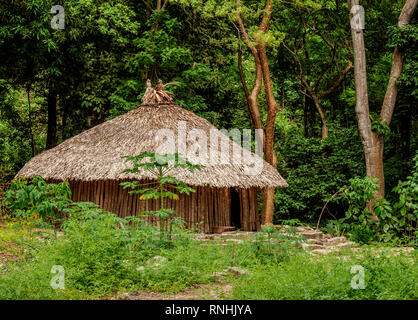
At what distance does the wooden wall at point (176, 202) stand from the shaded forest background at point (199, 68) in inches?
129

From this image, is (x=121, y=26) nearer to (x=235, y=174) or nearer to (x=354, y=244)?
(x=235, y=174)

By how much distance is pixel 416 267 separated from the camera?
494cm

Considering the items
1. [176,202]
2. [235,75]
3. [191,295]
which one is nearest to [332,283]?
[191,295]

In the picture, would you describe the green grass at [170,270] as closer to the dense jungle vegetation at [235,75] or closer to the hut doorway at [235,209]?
the dense jungle vegetation at [235,75]

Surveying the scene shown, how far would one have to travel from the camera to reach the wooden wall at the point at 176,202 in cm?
1064

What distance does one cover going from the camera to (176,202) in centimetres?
1062

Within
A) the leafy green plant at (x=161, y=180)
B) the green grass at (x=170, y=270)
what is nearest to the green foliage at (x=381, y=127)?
the green grass at (x=170, y=270)

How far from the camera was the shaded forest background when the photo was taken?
12914 millimetres

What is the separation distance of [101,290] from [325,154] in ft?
39.4

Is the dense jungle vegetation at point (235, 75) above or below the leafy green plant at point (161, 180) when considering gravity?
above

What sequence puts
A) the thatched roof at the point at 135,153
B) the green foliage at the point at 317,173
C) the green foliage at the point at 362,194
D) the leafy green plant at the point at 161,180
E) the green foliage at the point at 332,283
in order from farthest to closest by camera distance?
the green foliage at the point at 317,173 → the thatched roof at the point at 135,153 → the green foliage at the point at 362,194 → the leafy green plant at the point at 161,180 → the green foliage at the point at 332,283

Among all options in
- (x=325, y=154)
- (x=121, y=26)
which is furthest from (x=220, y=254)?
(x=325, y=154)

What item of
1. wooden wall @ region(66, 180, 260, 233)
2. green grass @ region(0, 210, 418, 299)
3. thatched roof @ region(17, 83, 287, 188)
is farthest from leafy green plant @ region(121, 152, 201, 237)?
wooden wall @ region(66, 180, 260, 233)

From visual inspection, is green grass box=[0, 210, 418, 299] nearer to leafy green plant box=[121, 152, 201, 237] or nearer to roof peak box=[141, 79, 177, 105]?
leafy green plant box=[121, 152, 201, 237]
